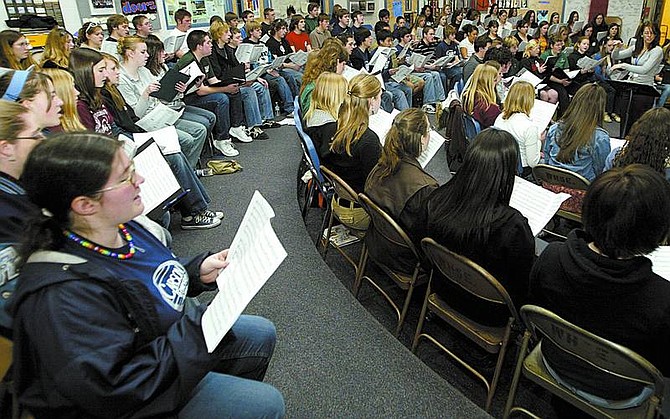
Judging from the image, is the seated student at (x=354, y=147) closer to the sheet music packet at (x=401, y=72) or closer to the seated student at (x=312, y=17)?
the sheet music packet at (x=401, y=72)

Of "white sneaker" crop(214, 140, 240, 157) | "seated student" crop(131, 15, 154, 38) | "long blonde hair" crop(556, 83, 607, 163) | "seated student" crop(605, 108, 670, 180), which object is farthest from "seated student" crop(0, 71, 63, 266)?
"seated student" crop(131, 15, 154, 38)

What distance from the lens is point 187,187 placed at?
333cm

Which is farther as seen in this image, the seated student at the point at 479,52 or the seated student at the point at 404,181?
the seated student at the point at 479,52

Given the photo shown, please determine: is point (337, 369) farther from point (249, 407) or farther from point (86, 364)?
point (86, 364)

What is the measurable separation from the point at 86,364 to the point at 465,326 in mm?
1393

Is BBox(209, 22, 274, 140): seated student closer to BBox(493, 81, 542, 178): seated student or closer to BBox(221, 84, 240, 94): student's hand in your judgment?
BBox(221, 84, 240, 94): student's hand

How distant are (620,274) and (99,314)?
139 centimetres

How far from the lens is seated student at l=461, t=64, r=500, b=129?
3.88 meters

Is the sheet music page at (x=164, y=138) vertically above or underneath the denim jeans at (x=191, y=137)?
above

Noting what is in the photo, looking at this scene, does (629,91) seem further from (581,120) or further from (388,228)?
(388,228)

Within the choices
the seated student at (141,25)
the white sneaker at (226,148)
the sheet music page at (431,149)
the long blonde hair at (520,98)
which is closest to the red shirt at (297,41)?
the seated student at (141,25)

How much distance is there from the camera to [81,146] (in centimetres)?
113

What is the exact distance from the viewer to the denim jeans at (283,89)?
6.19 m

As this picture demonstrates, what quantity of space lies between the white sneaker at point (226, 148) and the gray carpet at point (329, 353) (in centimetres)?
171
